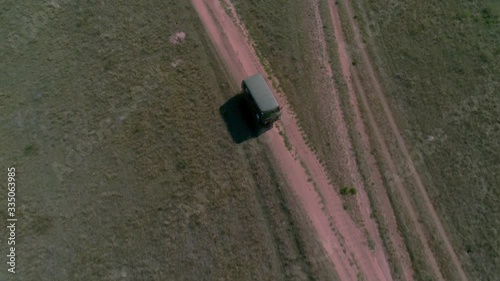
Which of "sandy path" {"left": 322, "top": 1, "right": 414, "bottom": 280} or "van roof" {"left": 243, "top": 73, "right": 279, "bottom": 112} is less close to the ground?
"van roof" {"left": 243, "top": 73, "right": 279, "bottom": 112}

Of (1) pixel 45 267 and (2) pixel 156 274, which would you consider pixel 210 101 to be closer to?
(2) pixel 156 274

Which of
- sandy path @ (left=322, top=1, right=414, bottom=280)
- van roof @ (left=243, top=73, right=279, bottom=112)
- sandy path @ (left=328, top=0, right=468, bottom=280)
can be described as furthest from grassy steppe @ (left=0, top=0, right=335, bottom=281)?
sandy path @ (left=328, top=0, right=468, bottom=280)

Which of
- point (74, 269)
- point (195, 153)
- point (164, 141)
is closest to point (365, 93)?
point (195, 153)

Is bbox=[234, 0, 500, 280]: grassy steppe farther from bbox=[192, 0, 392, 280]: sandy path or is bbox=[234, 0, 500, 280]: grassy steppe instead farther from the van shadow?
the van shadow

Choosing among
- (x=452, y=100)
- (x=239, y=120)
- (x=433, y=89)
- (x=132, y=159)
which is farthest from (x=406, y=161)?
(x=132, y=159)

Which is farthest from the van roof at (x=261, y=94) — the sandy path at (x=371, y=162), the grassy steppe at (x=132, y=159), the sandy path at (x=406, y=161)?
the sandy path at (x=406, y=161)

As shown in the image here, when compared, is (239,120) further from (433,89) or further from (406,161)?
(433,89)
